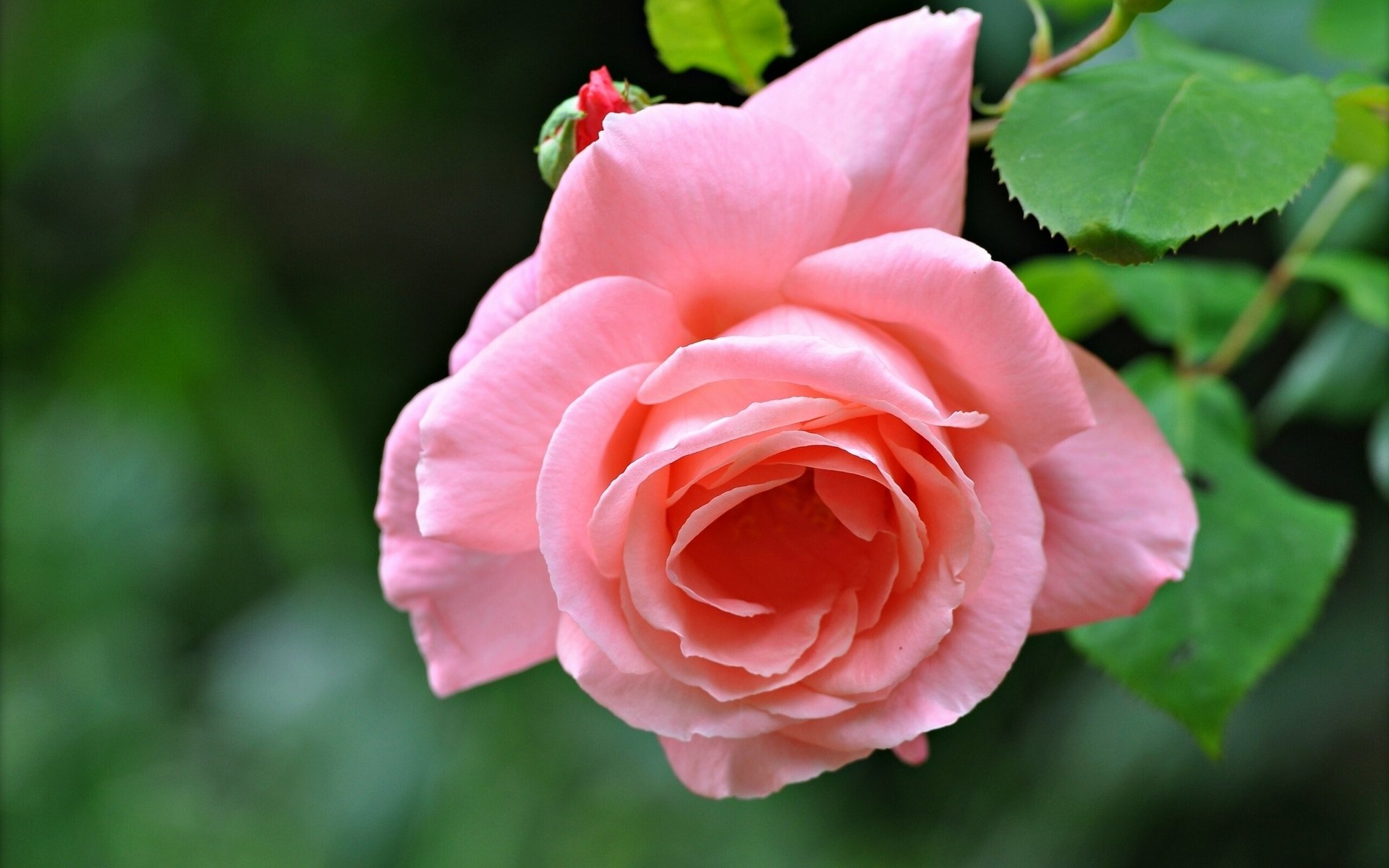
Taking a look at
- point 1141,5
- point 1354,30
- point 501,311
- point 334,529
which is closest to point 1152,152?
point 1141,5

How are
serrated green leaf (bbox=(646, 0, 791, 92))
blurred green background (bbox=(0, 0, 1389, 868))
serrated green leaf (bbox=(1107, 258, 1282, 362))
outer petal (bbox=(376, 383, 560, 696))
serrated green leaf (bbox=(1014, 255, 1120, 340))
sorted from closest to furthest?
outer petal (bbox=(376, 383, 560, 696)) → serrated green leaf (bbox=(646, 0, 791, 92)) → serrated green leaf (bbox=(1014, 255, 1120, 340)) → serrated green leaf (bbox=(1107, 258, 1282, 362)) → blurred green background (bbox=(0, 0, 1389, 868))

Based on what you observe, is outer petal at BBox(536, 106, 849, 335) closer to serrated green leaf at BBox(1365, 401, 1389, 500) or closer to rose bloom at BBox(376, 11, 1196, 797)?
rose bloom at BBox(376, 11, 1196, 797)

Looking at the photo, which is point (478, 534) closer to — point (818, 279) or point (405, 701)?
point (818, 279)

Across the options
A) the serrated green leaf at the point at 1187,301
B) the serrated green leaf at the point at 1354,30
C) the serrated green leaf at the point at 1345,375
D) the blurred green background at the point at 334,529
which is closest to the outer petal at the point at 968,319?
the serrated green leaf at the point at 1187,301

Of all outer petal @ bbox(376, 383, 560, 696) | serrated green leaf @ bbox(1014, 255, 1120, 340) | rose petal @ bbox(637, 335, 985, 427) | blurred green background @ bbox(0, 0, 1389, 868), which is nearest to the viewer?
rose petal @ bbox(637, 335, 985, 427)

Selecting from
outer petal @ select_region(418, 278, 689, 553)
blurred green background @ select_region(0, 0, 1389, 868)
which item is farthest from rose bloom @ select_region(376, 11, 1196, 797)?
blurred green background @ select_region(0, 0, 1389, 868)

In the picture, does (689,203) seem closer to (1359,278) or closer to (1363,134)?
(1363,134)

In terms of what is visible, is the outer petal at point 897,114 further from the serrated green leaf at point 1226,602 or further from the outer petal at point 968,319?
the serrated green leaf at point 1226,602
